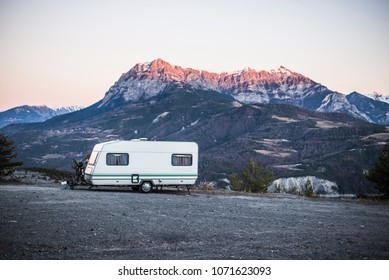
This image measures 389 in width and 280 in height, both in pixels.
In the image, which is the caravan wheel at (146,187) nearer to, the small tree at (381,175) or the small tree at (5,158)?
the small tree at (5,158)

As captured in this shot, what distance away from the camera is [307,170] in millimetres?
159000

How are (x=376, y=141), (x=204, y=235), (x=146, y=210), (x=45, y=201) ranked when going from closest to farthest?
(x=204, y=235), (x=146, y=210), (x=45, y=201), (x=376, y=141)

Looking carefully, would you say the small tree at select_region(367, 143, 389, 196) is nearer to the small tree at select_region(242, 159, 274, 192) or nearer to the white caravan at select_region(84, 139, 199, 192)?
the small tree at select_region(242, 159, 274, 192)

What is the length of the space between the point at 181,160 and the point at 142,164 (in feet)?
7.34

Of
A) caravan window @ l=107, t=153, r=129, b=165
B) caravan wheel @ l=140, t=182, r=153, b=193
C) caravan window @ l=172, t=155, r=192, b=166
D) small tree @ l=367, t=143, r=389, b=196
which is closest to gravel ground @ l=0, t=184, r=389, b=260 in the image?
caravan window @ l=107, t=153, r=129, b=165

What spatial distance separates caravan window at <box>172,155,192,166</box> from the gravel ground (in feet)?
18.5

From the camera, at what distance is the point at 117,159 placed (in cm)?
2203

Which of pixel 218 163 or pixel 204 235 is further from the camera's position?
pixel 218 163

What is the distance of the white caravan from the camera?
861 inches

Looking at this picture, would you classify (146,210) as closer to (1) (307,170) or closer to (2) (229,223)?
(2) (229,223)

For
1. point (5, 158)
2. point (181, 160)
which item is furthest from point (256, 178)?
→ point (5, 158)

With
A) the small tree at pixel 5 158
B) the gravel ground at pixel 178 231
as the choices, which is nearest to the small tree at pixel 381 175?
the gravel ground at pixel 178 231
